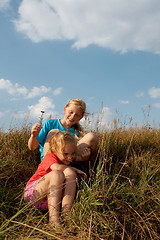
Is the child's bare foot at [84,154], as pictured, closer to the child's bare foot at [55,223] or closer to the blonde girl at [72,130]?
the blonde girl at [72,130]

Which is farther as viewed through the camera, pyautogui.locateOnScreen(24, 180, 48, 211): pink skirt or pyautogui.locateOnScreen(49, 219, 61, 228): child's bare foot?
pyautogui.locateOnScreen(24, 180, 48, 211): pink skirt

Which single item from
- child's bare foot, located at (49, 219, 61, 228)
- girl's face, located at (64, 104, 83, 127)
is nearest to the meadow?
child's bare foot, located at (49, 219, 61, 228)

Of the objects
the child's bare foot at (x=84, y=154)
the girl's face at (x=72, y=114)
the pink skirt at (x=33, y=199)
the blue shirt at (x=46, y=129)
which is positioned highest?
the girl's face at (x=72, y=114)

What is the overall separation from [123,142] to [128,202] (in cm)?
177

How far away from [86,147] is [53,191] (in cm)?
90

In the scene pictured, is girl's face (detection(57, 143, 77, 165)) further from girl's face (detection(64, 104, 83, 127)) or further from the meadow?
girl's face (detection(64, 104, 83, 127))

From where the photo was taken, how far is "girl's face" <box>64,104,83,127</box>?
3090 millimetres

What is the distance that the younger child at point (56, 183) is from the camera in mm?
2084

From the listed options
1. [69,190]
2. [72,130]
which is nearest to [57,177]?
[69,190]

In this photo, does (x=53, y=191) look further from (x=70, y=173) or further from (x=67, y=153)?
(x=67, y=153)

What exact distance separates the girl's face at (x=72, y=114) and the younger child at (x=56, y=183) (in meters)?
0.64

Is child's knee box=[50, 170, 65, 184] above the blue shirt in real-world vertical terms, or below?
below

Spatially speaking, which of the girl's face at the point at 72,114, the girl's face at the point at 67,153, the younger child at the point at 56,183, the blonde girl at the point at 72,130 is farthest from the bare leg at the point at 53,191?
the girl's face at the point at 72,114

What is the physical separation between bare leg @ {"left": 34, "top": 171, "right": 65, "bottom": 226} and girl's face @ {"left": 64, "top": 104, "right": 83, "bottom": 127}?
3.56 feet
